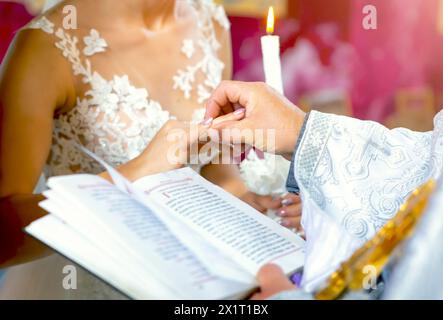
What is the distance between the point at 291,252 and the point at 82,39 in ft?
2.27

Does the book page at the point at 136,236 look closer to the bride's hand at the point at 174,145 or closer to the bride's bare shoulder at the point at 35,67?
the bride's hand at the point at 174,145

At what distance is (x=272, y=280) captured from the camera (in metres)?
0.53

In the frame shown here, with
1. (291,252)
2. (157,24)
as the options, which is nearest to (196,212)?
(291,252)

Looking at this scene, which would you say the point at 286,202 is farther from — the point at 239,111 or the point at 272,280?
the point at 272,280

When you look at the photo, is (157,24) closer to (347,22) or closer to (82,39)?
(82,39)

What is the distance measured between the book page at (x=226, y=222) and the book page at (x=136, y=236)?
0.16 feet

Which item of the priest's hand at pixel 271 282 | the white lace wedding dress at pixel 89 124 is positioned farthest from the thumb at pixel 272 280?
the white lace wedding dress at pixel 89 124

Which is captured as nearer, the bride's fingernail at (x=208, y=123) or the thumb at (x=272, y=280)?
the thumb at (x=272, y=280)

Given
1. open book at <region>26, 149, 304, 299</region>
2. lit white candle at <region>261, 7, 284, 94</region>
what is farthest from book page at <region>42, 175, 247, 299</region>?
lit white candle at <region>261, 7, 284, 94</region>

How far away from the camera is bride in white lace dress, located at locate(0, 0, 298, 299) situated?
A: 3.13 ft

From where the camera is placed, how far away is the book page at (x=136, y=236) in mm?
498

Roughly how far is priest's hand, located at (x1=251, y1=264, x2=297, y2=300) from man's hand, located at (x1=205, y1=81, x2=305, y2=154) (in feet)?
0.94

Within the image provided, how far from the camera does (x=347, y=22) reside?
167cm

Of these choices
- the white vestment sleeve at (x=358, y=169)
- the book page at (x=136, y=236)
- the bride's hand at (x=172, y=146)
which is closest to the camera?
the book page at (x=136, y=236)
